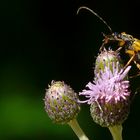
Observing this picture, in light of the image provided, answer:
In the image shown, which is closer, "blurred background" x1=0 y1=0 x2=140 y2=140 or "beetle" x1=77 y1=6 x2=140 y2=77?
"beetle" x1=77 y1=6 x2=140 y2=77

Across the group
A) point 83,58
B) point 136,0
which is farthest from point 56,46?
point 136,0

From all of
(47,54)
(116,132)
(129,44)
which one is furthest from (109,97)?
(47,54)

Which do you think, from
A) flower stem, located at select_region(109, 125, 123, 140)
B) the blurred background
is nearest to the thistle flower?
flower stem, located at select_region(109, 125, 123, 140)

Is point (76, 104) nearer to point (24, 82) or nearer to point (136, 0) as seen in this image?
point (24, 82)

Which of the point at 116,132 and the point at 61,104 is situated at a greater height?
the point at 61,104

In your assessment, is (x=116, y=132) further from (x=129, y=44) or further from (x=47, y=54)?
(x=47, y=54)

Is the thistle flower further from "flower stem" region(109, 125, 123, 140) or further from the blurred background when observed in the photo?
the blurred background

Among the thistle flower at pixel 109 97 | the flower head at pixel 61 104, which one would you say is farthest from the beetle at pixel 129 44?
the flower head at pixel 61 104

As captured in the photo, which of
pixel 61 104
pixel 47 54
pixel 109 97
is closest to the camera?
pixel 109 97

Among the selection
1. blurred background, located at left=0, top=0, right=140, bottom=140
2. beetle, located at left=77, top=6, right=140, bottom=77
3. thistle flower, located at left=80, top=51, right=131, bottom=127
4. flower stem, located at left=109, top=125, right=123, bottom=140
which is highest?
blurred background, located at left=0, top=0, right=140, bottom=140
